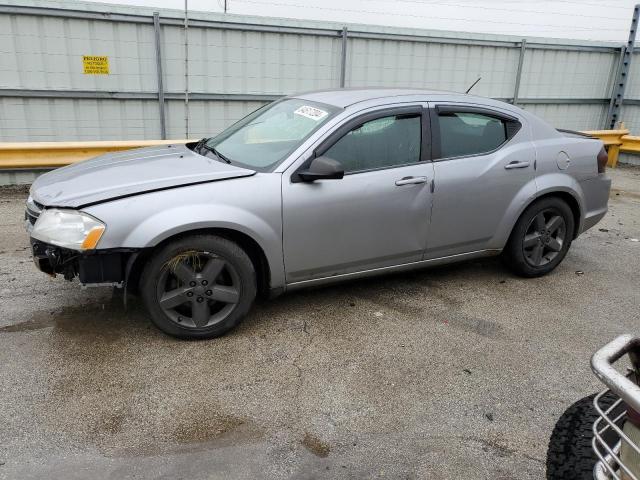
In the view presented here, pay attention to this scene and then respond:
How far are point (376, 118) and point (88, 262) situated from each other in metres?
2.20

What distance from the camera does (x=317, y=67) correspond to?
927cm

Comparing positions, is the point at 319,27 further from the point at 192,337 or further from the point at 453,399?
the point at 453,399

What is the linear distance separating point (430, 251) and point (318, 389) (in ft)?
5.29

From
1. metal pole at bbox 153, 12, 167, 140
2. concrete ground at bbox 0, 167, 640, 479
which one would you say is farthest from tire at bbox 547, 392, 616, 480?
metal pole at bbox 153, 12, 167, 140

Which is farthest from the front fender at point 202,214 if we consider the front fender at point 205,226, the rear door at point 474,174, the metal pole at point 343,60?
the metal pole at point 343,60

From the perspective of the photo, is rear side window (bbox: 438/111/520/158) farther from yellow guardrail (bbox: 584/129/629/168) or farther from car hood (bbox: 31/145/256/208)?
yellow guardrail (bbox: 584/129/629/168)

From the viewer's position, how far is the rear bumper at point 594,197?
4.82m

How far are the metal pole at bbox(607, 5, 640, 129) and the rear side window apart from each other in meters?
8.54

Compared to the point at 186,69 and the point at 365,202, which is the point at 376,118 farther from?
the point at 186,69

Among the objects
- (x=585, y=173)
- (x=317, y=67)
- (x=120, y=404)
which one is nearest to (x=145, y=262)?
(x=120, y=404)

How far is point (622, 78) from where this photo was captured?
11547 mm

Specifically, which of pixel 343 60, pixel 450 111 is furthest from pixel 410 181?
pixel 343 60

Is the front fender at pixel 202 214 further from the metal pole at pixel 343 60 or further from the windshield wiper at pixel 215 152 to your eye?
the metal pole at pixel 343 60

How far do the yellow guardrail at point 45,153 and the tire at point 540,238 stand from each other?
4.52 metres
